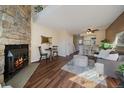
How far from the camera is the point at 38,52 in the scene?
6426mm

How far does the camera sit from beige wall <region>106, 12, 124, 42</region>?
498 cm

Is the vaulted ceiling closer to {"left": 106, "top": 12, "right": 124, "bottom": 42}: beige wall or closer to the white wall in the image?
{"left": 106, "top": 12, "right": 124, "bottom": 42}: beige wall

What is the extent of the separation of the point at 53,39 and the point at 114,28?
408cm

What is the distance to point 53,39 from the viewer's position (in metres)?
8.28

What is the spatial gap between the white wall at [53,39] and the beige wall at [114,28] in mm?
2808

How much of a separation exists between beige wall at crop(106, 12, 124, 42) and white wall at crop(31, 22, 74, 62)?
2.81 meters

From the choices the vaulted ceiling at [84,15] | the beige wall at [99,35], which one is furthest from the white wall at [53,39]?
the beige wall at [99,35]

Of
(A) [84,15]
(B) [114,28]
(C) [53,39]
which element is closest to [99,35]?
(B) [114,28]

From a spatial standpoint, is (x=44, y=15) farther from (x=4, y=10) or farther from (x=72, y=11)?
(x=4, y=10)

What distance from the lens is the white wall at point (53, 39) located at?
598cm

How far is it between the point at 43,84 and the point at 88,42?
2.95 meters
